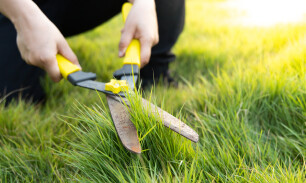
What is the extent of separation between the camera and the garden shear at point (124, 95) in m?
0.95

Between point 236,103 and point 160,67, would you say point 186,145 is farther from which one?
point 160,67

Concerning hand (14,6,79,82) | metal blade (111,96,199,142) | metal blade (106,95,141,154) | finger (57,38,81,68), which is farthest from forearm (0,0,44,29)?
metal blade (111,96,199,142)

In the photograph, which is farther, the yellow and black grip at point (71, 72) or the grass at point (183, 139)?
the yellow and black grip at point (71, 72)

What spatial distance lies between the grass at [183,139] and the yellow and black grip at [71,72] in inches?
5.0

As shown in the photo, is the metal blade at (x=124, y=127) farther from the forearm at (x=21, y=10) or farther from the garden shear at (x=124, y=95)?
the forearm at (x=21, y=10)

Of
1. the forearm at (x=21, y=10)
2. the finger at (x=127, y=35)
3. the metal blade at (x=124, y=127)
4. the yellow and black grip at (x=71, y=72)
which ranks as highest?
the forearm at (x=21, y=10)

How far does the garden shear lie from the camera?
37.5 inches

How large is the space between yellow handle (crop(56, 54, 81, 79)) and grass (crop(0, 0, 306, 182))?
0.17 meters

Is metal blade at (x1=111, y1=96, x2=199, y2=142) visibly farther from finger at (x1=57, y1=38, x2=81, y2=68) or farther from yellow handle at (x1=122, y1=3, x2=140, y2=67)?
finger at (x1=57, y1=38, x2=81, y2=68)

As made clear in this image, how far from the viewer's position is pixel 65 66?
1.31 meters

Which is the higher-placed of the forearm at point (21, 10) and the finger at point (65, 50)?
the forearm at point (21, 10)

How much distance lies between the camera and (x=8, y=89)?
1.77 meters

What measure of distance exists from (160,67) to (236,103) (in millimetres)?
770

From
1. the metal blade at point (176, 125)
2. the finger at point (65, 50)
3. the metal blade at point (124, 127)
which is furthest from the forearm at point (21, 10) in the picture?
the metal blade at point (176, 125)
